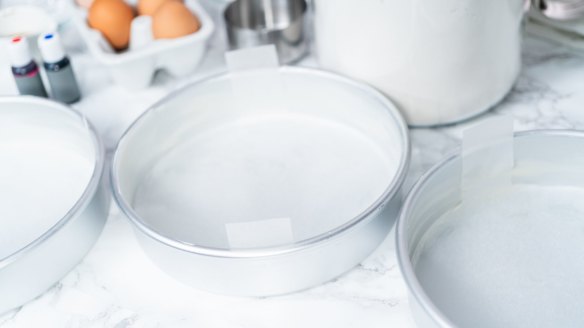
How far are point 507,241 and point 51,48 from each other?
0.50 metres

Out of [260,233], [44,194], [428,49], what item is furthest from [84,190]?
[428,49]

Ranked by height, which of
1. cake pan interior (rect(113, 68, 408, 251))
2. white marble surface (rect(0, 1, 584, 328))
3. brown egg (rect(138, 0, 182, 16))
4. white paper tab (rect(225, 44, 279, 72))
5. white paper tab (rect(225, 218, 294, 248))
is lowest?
white marble surface (rect(0, 1, 584, 328))

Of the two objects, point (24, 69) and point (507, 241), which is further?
point (24, 69)

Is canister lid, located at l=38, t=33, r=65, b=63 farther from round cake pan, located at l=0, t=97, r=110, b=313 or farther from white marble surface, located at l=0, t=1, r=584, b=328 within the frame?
white marble surface, located at l=0, t=1, r=584, b=328

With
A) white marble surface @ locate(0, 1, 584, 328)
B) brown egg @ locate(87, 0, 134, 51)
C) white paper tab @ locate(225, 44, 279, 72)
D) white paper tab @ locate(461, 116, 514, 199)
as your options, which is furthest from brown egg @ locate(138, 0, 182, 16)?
white paper tab @ locate(461, 116, 514, 199)

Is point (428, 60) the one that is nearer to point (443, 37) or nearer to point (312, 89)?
point (443, 37)

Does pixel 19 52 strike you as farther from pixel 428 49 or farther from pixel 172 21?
pixel 428 49

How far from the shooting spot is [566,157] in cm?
63

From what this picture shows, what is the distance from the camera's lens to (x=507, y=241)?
61 centimetres

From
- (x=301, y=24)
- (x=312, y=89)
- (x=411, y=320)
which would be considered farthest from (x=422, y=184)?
(x=301, y=24)

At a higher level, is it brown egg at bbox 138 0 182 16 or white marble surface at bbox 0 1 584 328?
brown egg at bbox 138 0 182 16

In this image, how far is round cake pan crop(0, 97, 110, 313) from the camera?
0.59 meters

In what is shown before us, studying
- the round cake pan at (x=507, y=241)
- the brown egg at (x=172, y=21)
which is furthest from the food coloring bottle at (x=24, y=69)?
the round cake pan at (x=507, y=241)

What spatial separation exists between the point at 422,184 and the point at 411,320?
106mm
